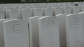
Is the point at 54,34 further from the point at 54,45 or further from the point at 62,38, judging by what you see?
the point at 62,38

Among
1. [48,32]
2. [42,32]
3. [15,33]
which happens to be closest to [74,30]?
[48,32]

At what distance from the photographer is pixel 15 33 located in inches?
139

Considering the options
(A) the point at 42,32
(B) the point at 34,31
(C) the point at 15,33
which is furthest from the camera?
(B) the point at 34,31

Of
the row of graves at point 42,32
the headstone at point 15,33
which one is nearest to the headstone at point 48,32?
the row of graves at point 42,32

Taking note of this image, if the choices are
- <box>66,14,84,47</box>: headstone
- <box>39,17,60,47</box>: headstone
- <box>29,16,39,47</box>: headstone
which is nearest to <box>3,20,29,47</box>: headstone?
<box>39,17,60,47</box>: headstone

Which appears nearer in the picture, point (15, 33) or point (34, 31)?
point (15, 33)

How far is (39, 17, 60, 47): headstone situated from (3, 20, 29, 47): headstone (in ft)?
1.43

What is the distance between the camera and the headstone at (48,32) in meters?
3.92

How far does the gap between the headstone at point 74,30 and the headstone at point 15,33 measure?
1.18 meters

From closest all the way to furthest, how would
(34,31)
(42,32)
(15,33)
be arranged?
(15,33) → (42,32) → (34,31)

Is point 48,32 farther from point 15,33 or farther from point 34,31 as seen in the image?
point 15,33

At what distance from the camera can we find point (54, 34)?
4043mm

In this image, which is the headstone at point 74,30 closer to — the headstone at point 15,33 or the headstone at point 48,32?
the headstone at point 48,32

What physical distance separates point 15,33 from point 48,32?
0.82m
